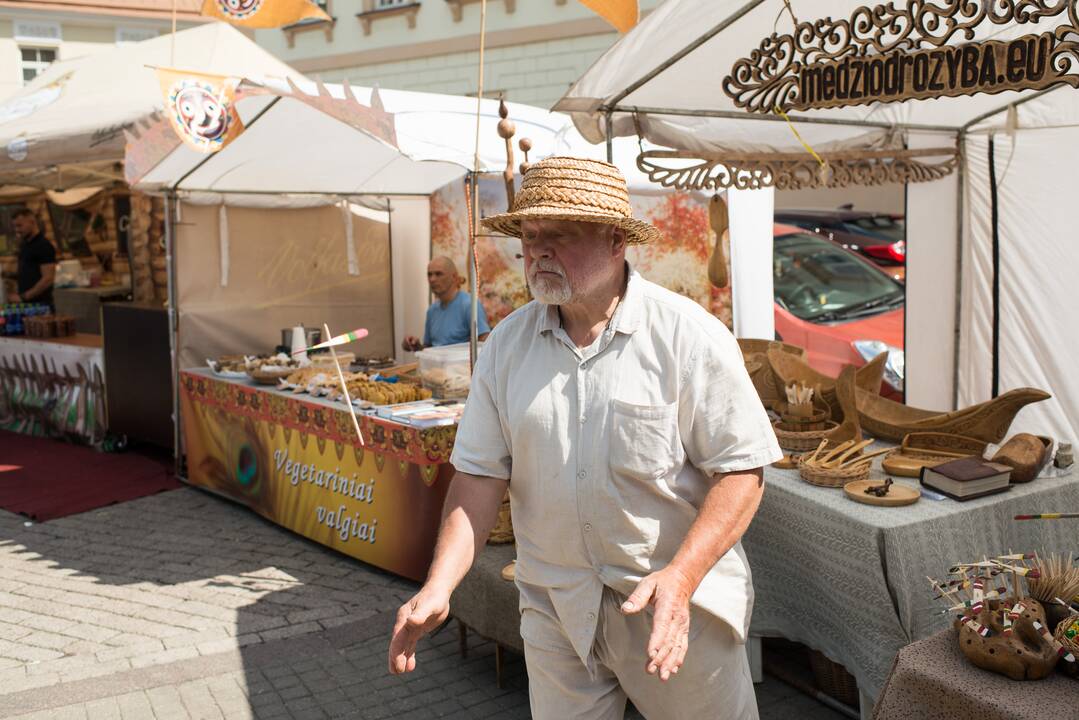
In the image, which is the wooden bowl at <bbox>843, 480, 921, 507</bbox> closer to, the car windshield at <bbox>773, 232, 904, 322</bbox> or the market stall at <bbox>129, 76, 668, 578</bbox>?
the market stall at <bbox>129, 76, 668, 578</bbox>

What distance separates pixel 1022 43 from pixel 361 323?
656 cm

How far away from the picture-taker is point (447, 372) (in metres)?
5.88

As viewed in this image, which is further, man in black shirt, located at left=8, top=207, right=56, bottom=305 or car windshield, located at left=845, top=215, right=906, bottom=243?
man in black shirt, located at left=8, top=207, right=56, bottom=305

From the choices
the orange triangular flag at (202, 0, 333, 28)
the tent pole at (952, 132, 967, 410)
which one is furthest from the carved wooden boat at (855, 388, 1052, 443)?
the orange triangular flag at (202, 0, 333, 28)

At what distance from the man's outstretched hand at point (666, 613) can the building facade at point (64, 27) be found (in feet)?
78.7

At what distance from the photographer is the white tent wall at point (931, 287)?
17.7 ft

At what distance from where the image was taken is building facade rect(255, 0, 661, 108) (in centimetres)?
1606

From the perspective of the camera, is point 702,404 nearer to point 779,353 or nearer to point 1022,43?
point 1022,43

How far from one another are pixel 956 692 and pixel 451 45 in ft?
55.3

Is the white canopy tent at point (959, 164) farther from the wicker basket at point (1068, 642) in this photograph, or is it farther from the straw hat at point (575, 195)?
the wicker basket at point (1068, 642)

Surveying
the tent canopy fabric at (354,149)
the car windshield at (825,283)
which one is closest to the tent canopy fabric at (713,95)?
the tent canopy fabric at (354,149)

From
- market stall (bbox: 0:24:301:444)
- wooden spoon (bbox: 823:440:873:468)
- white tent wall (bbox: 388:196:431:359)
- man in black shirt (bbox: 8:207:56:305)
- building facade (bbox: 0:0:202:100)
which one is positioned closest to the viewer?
wooden spoon (bbox: 823:440:873:468)

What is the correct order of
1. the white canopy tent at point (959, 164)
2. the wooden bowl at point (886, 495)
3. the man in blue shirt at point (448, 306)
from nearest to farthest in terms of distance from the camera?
the wooden bowl at point (886, 495), the white canopy tent at point (959, 164), the man in blue shirt at point (448, 306)

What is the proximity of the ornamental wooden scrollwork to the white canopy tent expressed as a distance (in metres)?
0.10
